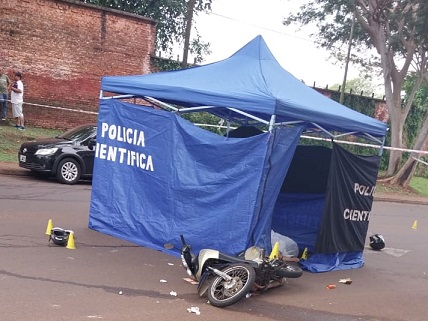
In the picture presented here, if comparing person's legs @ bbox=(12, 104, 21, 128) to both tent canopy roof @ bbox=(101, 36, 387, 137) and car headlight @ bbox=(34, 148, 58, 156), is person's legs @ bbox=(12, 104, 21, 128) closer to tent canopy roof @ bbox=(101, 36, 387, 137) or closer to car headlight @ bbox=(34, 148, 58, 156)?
car headlight @ bbox=(34, 148, 58, 156)

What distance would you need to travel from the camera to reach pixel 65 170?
568 inches

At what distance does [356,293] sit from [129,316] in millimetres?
3303

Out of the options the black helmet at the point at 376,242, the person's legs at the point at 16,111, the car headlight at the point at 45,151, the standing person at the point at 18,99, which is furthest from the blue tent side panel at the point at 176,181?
the person's legs at the point at 16,111

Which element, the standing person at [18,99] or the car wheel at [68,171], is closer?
the car wheel at [68,171]

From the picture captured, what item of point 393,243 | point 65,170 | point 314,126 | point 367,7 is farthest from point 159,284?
point 367,7

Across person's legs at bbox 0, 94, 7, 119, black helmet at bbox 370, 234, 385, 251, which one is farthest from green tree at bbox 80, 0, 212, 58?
black helmet at bbox 370, 234, 385, 251

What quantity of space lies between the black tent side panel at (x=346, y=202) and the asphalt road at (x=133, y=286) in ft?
1.57

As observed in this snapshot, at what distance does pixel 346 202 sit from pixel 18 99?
549 inches

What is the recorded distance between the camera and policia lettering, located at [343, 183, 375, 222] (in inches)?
350

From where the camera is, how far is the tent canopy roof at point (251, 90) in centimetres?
755

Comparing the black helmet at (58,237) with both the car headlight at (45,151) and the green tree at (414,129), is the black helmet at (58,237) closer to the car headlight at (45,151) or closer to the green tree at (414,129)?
the car headlight at (45,151)

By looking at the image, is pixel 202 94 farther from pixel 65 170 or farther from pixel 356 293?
pixel 65 170

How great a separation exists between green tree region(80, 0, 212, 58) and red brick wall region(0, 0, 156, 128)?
277cm

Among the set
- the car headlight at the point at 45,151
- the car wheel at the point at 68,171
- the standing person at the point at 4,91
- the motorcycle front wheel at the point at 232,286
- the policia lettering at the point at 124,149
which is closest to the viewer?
the motorcycle front wheel at the point at 232,286
